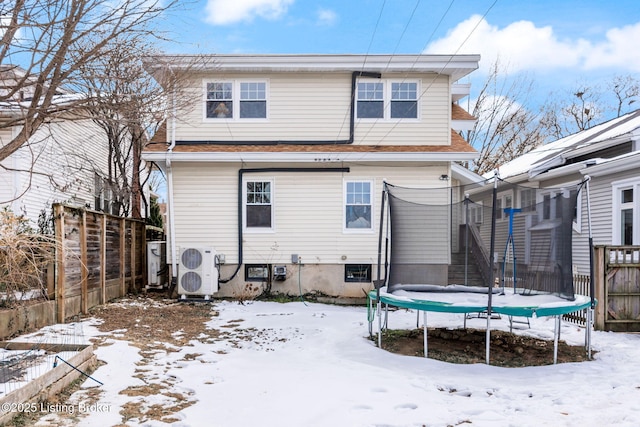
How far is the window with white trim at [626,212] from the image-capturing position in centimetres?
997

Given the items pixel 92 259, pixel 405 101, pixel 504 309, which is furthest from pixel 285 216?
pixel 504 309

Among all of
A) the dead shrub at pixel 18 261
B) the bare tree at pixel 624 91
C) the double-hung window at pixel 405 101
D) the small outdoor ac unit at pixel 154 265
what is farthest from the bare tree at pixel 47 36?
the bare tree at pixel 624 91

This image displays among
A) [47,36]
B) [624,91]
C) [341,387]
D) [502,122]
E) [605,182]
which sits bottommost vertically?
[341,387]

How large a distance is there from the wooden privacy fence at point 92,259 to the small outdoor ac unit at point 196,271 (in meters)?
1.27

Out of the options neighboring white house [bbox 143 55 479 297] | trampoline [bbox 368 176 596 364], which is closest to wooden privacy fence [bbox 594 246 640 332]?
trampoline [bbox 368 176 596 364]

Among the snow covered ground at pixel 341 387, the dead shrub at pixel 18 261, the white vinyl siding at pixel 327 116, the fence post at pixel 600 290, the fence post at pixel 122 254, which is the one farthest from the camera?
the white vinyl siding at pixel 327 116

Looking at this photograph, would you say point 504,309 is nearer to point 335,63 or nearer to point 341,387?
point 341,387

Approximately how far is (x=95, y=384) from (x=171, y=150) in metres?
6.74

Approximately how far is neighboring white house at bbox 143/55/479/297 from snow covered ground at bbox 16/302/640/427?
3849 mm

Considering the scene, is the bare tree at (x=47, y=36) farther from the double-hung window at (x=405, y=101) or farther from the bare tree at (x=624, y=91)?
the bare tree at (x=624, y=91)

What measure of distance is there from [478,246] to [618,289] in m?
2.29

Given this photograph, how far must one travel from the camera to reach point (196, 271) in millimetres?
9781

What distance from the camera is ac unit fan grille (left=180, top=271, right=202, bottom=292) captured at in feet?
32.1

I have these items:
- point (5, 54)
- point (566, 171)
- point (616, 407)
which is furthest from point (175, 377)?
point (566, 171)
